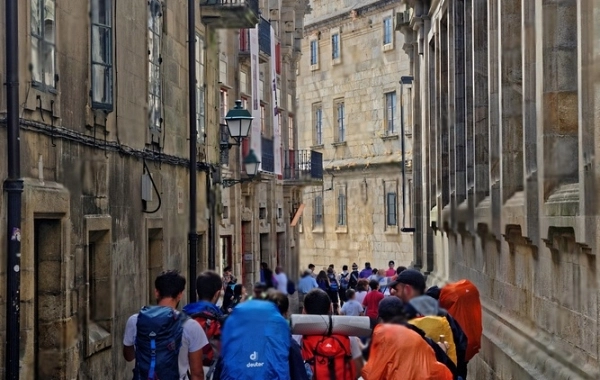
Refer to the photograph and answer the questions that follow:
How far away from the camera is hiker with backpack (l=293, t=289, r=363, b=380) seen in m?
8.05

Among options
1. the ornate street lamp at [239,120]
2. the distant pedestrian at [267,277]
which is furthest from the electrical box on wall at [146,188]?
the distant pedestrian at [267,277]

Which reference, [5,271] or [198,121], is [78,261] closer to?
[5,271]

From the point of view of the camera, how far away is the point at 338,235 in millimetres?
15898

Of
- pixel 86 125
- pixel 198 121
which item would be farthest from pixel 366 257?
pixel 86 125

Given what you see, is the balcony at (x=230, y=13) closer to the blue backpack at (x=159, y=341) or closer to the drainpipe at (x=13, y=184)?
the drainpipe at (x=13, y=184)

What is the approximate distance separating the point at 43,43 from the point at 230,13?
10.2ft

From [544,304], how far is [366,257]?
42.6 feet

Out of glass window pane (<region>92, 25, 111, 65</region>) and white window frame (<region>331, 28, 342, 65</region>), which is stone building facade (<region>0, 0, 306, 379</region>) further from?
white window frame (<region>331, 28, 342, 65</region>)

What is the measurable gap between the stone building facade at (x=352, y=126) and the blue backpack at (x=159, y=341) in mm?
2210

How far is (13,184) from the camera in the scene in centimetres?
945

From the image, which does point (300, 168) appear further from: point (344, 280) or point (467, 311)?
point (344, 280)

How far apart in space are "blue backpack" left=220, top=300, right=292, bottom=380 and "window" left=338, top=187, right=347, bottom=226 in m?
8.19

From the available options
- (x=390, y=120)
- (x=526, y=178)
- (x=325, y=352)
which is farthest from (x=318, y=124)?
(x=390, y=120)

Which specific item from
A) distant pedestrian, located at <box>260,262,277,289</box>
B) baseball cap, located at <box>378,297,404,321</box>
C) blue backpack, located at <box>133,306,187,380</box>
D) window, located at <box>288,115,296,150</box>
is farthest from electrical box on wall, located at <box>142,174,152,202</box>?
distant pedestrian, located at <box>260,262,277,289</box>
